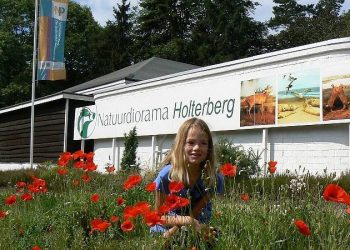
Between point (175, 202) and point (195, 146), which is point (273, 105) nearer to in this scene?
point (195, 146)

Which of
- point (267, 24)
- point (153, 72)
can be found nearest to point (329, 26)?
point (267, 24)

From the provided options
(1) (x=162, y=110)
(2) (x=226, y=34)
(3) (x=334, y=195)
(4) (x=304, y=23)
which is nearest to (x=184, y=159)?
(3) (x=334, y=195)

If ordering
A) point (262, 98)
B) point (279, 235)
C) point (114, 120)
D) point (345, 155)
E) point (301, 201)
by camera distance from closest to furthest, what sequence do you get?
1. point (279, 235)
2. point (301, 201)
3. point (345, 155)
4. point (262, 98)
5. point (114, 120)

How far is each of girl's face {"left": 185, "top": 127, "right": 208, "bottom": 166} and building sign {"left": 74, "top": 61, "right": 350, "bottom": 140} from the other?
7308 millimetres

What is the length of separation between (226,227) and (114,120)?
15.6 m

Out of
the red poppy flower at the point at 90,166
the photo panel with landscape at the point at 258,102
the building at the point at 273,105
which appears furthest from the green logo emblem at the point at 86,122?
the red poppy flower at the point at 90,166

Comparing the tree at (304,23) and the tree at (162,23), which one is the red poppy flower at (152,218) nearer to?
the tree at (304,23)

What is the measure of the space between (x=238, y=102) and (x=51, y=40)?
9.01m

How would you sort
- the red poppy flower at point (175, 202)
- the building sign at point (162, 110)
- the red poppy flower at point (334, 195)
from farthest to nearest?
1. the building sign at point (162, 110)
2. the red poppy flower at point (175, 202)
3. the red poppy flower at point (334, 195)

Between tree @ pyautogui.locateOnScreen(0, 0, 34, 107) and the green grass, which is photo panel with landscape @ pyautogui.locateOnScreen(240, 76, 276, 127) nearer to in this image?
the green grass

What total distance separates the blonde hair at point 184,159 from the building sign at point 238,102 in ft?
23.8

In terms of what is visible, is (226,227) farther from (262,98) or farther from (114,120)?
(114,120)

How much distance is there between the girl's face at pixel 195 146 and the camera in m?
3.37

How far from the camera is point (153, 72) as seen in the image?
25.9m
